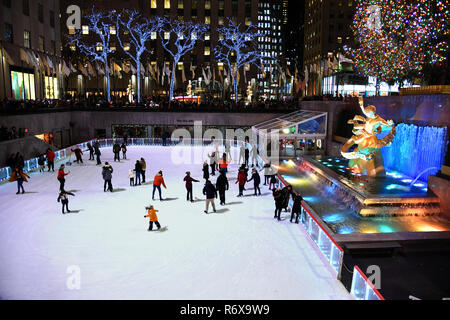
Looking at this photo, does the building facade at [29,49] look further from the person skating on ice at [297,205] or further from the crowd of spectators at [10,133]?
the person skating on ice at [297,205]

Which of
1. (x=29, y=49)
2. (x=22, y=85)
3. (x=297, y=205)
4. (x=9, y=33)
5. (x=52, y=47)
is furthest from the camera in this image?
(x=52, y=47)

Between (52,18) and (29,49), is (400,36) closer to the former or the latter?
(29,49)

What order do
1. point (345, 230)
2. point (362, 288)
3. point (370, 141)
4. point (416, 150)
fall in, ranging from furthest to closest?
1. point (416, 150)
2. point (370, 141)
3. point (345, 230)
4. point (362, 288)

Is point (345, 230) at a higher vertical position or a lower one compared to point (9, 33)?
lower

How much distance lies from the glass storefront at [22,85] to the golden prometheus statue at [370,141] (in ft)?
88.3

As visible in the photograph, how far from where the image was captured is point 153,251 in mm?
8211

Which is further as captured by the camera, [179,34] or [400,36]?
[179,34]

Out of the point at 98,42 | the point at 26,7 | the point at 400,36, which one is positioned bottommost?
the point at 400,36

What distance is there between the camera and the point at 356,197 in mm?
12250

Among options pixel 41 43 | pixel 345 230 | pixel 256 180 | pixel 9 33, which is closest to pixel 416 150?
pixel 345 230

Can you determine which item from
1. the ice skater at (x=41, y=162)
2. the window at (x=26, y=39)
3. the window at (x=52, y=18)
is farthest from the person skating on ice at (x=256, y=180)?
the window at (x=52, y=18)

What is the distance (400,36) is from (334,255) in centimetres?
2443
